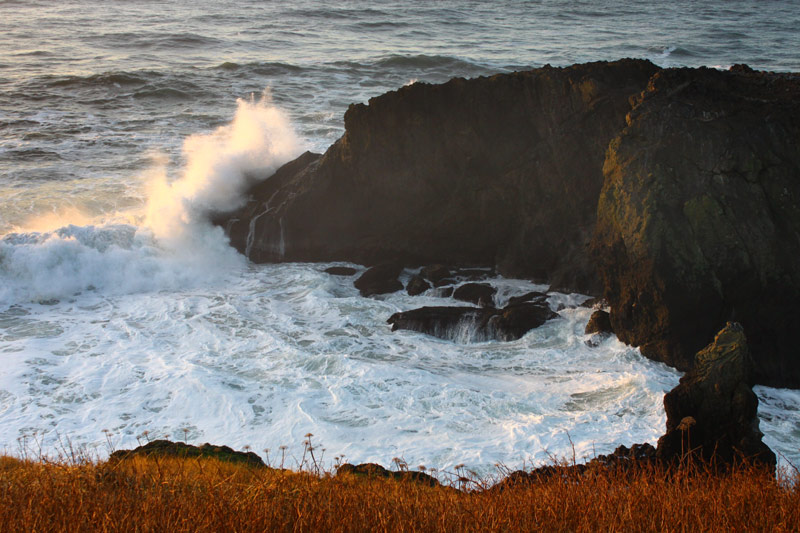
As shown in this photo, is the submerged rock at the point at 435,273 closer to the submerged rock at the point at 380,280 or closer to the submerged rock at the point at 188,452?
the submerged rock at the point at 380,280

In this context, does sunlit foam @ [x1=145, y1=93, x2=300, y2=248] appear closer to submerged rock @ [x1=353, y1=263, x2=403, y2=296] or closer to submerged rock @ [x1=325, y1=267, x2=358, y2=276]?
submerged rock @ [x1=325, y1=267, x2=358, y2=276]

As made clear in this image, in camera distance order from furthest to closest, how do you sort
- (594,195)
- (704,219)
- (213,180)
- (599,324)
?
(213,180) → (594,195) → (599,324) → (704,219)

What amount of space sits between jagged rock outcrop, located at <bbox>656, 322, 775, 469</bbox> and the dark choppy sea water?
1.63 m

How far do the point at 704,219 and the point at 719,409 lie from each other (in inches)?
189

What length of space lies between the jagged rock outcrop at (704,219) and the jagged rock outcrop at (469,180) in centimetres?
228

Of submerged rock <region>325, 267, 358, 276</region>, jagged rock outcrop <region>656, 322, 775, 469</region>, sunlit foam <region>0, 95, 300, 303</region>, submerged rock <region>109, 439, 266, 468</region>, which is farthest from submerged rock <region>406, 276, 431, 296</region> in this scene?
submerged rock <region>109, 439, 266, 468</region>

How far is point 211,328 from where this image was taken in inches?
563

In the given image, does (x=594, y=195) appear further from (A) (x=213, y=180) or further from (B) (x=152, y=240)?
Answer: (B) (x=152, y=240)

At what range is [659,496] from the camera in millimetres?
5609

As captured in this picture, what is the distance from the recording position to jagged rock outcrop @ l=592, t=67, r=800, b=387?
39.5 ft

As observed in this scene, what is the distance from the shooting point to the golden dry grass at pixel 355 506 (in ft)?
16.6

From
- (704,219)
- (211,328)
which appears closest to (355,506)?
(704,219)

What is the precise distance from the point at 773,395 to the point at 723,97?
5.36 meters

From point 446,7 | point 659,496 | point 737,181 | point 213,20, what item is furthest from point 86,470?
point 446,7
